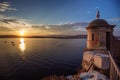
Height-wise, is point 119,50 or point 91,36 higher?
point 91,36

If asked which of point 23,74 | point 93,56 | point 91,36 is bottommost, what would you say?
point 23,74

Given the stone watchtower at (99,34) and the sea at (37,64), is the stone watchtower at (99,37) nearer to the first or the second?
Result: the stone watchtower at (99,34)

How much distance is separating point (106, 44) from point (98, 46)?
1433 millimetres

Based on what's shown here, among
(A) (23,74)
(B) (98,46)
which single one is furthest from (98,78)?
(A) (23,74)

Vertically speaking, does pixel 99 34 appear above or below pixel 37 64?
above

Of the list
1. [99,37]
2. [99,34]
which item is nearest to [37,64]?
[99,37]

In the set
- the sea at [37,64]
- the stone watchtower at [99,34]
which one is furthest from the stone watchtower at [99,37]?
the sea at [37,64]

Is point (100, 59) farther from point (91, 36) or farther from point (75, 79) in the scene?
point (91, 36)

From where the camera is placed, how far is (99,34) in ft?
57.7

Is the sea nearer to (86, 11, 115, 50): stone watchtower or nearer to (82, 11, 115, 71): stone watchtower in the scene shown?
(82, 11, 115, 71): stone watchtower

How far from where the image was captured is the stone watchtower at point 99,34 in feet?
57.6

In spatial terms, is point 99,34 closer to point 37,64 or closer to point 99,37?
point 99,37

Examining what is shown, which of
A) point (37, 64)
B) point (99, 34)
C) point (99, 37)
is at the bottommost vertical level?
point (37, 64)

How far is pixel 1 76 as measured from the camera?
24234 millimetres
